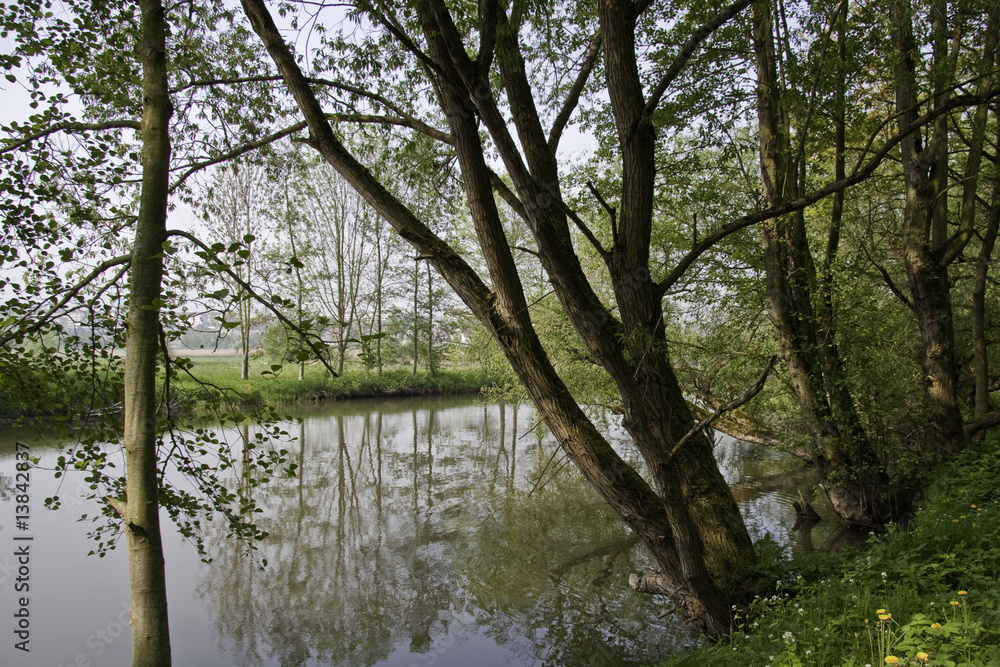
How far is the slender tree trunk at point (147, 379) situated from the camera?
250 cm

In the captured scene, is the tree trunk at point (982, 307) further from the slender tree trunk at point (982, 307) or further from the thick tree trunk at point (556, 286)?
the thick tree trunk at point (556, 286)

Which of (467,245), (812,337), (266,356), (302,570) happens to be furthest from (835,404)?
(266,356)

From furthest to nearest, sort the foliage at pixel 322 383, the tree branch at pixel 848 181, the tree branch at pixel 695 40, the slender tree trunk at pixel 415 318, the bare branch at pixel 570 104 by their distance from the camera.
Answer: the slender tree trunk at pixel 415 318 < the foliage at pixel 322 383 < the bare branch at pixel 570 104 < the tree branch at pixel 695 40 < the tree branch at pixel 848 181

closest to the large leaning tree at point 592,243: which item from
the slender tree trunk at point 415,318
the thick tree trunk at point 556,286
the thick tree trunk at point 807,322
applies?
the thick tree trunk at point 556,286

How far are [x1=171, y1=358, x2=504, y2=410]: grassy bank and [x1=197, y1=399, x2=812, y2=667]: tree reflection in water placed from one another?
8058 millimetres

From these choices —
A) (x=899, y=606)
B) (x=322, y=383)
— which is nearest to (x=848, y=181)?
(x=899, y=606)

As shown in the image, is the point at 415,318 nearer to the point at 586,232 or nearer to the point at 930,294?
the point at 930,294

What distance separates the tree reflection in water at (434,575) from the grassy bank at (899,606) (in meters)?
1.36

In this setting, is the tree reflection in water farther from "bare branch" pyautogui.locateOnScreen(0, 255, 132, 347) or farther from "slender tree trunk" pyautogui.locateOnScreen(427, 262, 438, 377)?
"slender tree trunk" pyautogui.locateOnScreen(427, 262, 438, 377)

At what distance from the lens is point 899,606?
2.82 meters

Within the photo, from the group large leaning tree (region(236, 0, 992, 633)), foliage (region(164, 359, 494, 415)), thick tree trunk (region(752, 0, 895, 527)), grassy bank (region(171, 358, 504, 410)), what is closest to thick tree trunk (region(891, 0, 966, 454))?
thick tree trunk (region(752, 0, 895, 527))

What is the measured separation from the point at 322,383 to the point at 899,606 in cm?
1953

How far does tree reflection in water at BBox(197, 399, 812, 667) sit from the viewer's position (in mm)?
4969

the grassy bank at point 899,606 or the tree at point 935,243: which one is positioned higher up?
the tree at point 935,243
